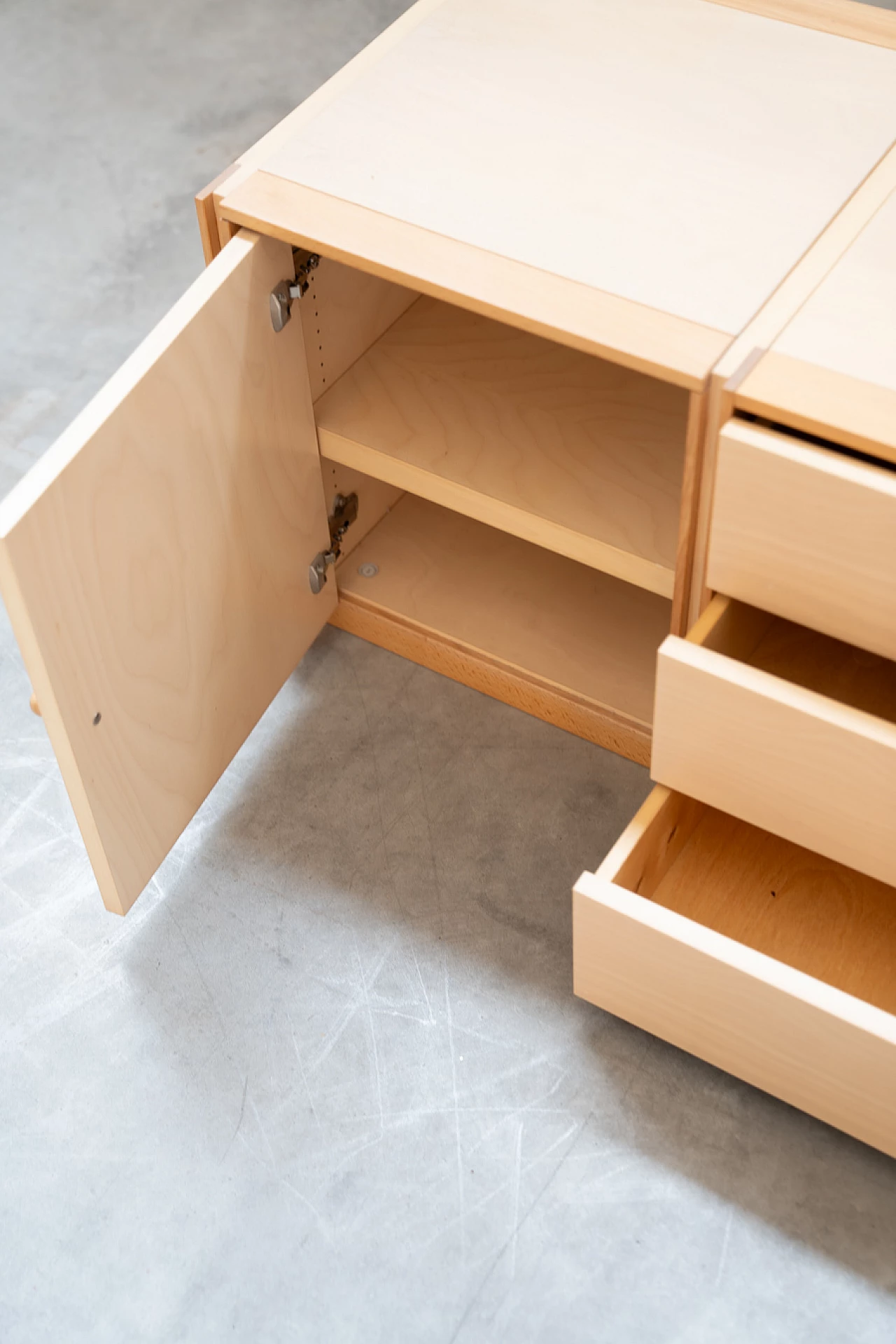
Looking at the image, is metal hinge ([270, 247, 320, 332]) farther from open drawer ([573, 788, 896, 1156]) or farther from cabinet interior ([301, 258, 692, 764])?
open drawer ([573, 788, 896, 1156])

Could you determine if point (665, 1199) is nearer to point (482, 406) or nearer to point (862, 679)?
point (862, 679)

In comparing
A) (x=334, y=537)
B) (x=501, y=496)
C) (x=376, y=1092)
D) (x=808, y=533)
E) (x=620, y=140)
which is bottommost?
(x=376, y=1092)

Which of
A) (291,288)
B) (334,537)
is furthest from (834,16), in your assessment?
(334,537)

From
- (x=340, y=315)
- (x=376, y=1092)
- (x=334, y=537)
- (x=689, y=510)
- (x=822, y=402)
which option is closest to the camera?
(x=822, y=402)

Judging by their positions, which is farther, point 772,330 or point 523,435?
point 523,435

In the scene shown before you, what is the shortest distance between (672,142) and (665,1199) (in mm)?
736

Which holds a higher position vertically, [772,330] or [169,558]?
[772,330]

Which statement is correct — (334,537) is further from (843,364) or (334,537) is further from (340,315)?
(843,364)

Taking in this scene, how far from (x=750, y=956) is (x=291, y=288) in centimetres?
57

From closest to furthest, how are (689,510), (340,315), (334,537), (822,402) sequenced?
(822,402), (689,510), (340,315), (334,537)

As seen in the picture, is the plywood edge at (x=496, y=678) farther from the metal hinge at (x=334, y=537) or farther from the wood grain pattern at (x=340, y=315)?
the wood grain pattern at (x=340, y=315)

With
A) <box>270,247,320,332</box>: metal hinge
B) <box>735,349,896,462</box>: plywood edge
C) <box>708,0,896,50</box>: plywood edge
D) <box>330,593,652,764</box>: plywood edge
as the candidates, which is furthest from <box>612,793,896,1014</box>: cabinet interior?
<box>708,0,896,50</box>: plywood edge

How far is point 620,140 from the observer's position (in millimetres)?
1004

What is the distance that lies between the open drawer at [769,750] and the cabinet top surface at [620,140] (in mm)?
214
